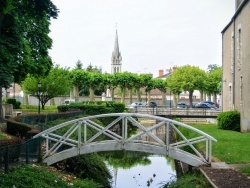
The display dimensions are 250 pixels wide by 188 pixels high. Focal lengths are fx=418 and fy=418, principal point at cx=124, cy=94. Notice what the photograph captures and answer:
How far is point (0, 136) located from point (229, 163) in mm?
9153

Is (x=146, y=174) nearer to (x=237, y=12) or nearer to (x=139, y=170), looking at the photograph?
(x=139, y=170)

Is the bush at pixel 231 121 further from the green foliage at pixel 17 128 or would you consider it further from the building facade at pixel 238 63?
the green foliage at pixel 17 128

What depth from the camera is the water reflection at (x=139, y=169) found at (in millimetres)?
16766

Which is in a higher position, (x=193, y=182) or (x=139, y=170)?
(x=193, y=182)

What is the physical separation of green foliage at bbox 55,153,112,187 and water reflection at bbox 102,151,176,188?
63 cm

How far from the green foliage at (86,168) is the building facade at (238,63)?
1244 centimetres

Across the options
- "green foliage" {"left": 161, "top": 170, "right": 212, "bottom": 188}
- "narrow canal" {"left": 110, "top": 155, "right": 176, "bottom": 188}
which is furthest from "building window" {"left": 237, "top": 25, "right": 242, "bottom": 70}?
"green foliage" {"left": 161, "top": 170, "right": 212, "bottom": 188}

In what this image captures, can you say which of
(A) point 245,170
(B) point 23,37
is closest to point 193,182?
(A) point 245,170

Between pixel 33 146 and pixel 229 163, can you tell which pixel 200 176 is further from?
pixel 33 146

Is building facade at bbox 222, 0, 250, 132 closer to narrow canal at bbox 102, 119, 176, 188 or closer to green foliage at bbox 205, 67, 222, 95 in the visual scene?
narrow canal at bbox 102, 119, 176, 188

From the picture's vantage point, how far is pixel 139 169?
65.0 feet

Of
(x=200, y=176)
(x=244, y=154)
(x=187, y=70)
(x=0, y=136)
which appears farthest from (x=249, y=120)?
(x=187, y=70)

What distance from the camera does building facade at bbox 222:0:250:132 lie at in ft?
84.0

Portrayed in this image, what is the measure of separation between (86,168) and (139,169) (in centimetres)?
467
